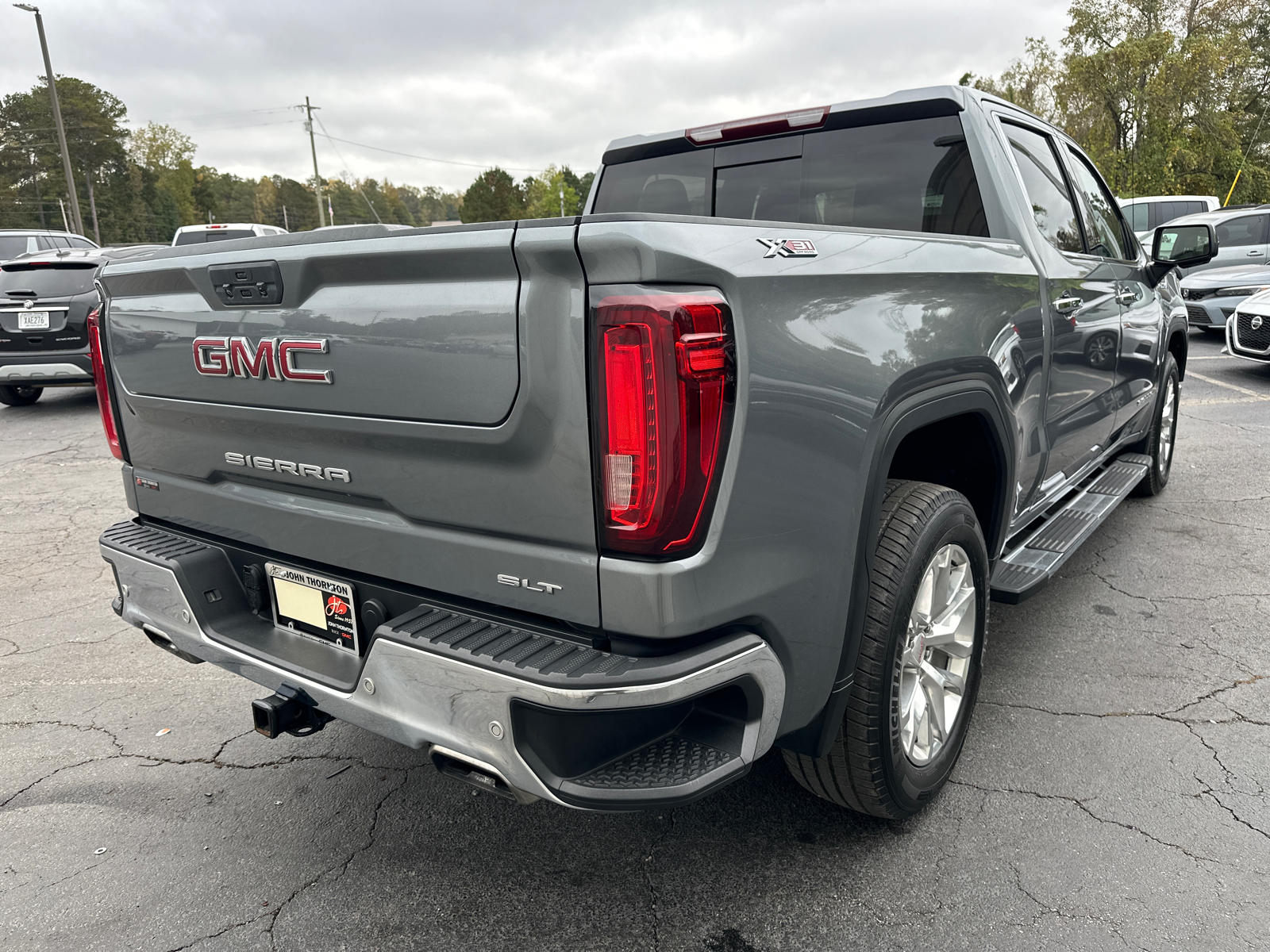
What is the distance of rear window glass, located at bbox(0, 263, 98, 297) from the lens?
9.20 m

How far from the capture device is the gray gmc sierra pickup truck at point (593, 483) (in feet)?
5.26

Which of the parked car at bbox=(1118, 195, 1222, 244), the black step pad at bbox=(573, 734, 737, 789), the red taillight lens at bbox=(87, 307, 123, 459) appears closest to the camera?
the black step pad at bbox=(573, 734, 737, 789)

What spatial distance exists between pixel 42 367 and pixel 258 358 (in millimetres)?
8809

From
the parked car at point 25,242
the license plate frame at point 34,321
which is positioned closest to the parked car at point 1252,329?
the license plate frame at point 34,321

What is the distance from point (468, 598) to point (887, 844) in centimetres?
134

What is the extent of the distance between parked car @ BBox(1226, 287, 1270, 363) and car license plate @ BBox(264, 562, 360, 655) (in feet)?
34.2

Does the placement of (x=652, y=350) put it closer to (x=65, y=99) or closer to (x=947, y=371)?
(x=947, y=371)

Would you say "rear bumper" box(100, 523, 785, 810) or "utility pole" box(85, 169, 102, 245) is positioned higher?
"utility pole" box(85, 169, 102, 245)

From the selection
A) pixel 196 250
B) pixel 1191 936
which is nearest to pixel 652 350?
pixel 196 250

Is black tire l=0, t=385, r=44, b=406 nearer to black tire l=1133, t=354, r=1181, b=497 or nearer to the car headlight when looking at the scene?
black tire l=1133, t=354, r=1181, b=497

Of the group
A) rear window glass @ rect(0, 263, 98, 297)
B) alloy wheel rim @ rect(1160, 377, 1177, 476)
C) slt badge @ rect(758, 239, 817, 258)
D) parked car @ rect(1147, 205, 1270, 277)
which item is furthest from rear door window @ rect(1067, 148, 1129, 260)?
parked car @ rect(1147, 205, 1270, 277)

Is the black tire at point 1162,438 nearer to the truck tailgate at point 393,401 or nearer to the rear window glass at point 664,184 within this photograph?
the rear window glass at point 664,184

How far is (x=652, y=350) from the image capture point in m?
1.54

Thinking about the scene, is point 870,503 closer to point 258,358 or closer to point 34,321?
point 258,358
